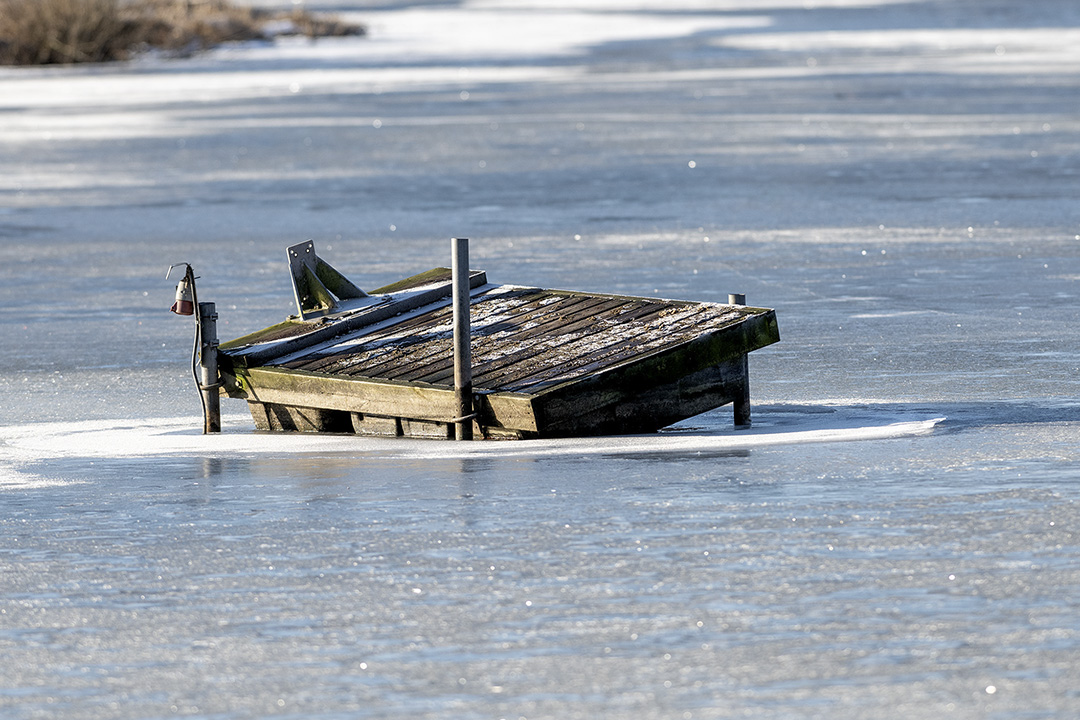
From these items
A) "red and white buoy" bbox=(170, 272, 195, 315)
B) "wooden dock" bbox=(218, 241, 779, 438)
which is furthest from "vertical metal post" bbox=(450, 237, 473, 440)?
"red and white buoy" bbox=(170, 272, 195, 315)

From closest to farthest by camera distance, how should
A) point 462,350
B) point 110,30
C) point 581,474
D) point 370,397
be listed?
point 581,474 < point 462,350 < point 370,397 < point 110,30

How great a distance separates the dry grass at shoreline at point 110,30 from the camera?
49594mm

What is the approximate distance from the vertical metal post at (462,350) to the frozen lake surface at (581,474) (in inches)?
9.0

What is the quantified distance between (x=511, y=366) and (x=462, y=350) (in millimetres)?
521

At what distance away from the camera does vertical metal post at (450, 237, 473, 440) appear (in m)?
8.12

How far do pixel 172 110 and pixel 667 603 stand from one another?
1080 inches

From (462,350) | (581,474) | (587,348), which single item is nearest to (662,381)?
(587,348)

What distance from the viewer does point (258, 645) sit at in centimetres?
503

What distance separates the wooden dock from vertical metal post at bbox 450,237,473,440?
2.3 inches

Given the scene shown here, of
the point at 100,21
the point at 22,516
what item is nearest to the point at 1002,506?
the point at 22,516

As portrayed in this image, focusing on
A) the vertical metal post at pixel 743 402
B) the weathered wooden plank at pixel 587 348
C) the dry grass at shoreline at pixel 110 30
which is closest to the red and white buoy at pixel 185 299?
the weathered wooden plank at pixel 587 348

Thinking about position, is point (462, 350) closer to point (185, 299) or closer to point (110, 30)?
point (185, 299)

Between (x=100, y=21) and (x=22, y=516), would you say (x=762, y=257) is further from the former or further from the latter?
(x=100, y=21)

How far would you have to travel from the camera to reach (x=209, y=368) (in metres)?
8.84
